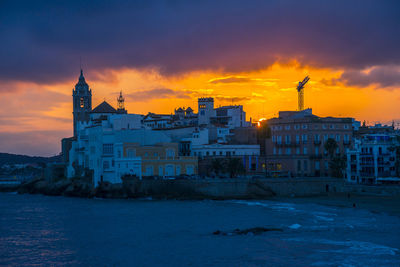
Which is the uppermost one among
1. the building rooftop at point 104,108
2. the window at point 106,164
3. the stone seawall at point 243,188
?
the building rooftop at point 104,108

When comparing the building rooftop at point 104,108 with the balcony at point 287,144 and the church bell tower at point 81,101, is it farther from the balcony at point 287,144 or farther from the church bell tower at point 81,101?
the balcony at point 287,144

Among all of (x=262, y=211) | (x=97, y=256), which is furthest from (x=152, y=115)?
(x=97, y=256)

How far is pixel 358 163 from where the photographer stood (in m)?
81.0

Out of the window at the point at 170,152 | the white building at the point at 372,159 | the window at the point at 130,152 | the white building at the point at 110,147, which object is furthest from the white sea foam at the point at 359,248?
the window at the point at 170,152

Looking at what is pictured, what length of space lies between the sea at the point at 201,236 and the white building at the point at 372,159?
20586 mm

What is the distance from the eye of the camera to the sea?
34625mm

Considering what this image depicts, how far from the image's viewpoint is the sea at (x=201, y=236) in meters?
34.6

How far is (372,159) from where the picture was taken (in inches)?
3125

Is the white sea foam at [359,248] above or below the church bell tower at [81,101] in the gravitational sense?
below

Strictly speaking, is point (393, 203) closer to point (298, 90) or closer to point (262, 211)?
point (262, 211)

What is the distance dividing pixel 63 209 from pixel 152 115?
6022 cm

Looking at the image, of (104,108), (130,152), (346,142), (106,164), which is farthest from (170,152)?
(104,108)

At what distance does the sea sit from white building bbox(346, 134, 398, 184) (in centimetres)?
2059

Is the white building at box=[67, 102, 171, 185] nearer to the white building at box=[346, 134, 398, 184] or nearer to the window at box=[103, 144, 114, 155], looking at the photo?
the window at box=[103, 144, 114, 155]
